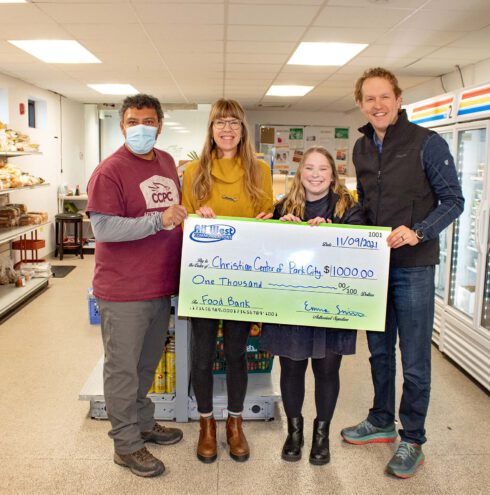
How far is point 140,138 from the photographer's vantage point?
239cm

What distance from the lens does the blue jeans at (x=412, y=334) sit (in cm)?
251

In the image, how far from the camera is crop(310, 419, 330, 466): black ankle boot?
2.64 m

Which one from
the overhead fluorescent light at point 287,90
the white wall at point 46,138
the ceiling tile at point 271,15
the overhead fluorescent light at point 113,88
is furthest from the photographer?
the overhead fluorescent light at point 287,90

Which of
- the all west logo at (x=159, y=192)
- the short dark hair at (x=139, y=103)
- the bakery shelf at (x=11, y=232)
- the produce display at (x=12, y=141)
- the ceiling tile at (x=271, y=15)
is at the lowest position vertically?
the bakery shelf at (x=11, y=232)

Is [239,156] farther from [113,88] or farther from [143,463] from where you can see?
[113,88]

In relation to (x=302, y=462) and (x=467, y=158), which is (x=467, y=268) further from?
(x=302, y=462)

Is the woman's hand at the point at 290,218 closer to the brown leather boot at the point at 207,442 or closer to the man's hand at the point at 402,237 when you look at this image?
the man's hand at the point at 402,237

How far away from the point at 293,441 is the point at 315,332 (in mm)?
631

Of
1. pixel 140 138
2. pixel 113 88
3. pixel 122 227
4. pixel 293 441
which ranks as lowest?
pixel 293 441

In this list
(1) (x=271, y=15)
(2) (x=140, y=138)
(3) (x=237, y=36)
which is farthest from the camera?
(3) (x=237, y=36)

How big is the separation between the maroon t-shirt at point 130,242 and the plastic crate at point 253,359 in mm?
963

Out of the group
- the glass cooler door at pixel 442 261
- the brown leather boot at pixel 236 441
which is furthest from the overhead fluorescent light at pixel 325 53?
the brown leather boot at pixel 236 441

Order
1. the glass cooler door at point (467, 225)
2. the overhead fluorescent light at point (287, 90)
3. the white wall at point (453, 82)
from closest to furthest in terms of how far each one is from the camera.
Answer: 1. the glass cooler door at point (467, 225)
2. the white wall at point (453, 82)
3. the overhead fluorescent light at point (287, 90)

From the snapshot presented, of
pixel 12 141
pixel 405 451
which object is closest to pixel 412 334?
pixel 405 451
